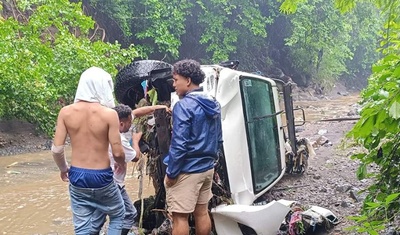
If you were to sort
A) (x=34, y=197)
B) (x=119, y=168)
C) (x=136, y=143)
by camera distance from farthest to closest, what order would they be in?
(x=34, y=197), (x=136, y=143), (x=119, y=168)

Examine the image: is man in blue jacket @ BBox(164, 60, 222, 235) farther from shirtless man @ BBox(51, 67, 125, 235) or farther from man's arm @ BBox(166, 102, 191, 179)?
shirtless man @ BBox(51, 67, 125, 235)

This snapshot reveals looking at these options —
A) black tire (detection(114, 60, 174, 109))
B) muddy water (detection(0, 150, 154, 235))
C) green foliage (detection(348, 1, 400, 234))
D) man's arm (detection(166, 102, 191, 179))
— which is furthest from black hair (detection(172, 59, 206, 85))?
muddy water (detection(0, 150, 154, 235))

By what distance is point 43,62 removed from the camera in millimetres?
11766

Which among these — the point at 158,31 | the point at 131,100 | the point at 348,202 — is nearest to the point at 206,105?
the point at 131,100

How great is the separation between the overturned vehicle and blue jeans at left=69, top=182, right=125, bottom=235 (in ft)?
1.82

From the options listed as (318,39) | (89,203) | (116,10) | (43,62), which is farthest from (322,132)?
(318,39)

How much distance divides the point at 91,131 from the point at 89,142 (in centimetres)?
9

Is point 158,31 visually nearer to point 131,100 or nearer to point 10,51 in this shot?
point 10,51

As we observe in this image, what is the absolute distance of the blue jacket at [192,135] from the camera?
10.4 feet

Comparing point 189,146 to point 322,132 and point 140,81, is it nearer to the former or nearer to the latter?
point 140,81

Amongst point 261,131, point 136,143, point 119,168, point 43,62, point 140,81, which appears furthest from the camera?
point 43,62

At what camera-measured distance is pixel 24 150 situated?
1190 cm

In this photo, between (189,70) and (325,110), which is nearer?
(189,70)

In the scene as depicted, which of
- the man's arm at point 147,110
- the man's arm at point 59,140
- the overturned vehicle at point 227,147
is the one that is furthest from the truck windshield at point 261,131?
the man's arm at point 59,140
